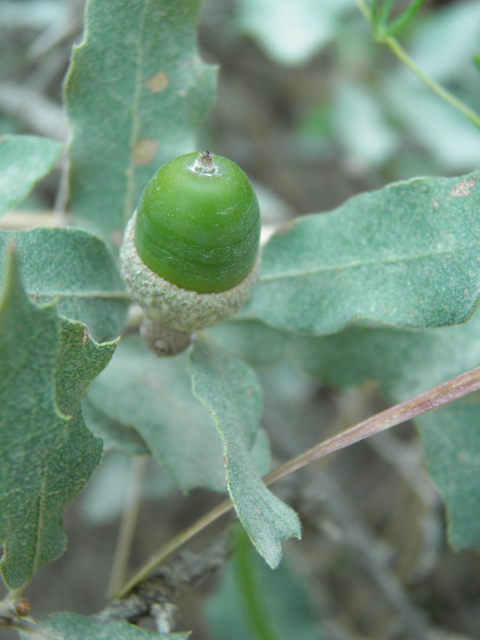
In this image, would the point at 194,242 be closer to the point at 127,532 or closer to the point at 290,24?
the point at 127,532

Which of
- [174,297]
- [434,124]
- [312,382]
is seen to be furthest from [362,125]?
[174,297]

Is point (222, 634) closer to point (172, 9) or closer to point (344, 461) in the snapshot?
point (344, 461)

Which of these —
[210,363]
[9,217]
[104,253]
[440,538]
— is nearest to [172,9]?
[104,253]

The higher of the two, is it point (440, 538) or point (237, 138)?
point (237, 138)

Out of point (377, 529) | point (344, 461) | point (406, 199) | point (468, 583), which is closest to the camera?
point (406, 199)

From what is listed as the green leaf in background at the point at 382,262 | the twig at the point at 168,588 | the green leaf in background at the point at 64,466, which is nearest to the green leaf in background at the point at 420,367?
the green leaf in background at the point at 382,262
